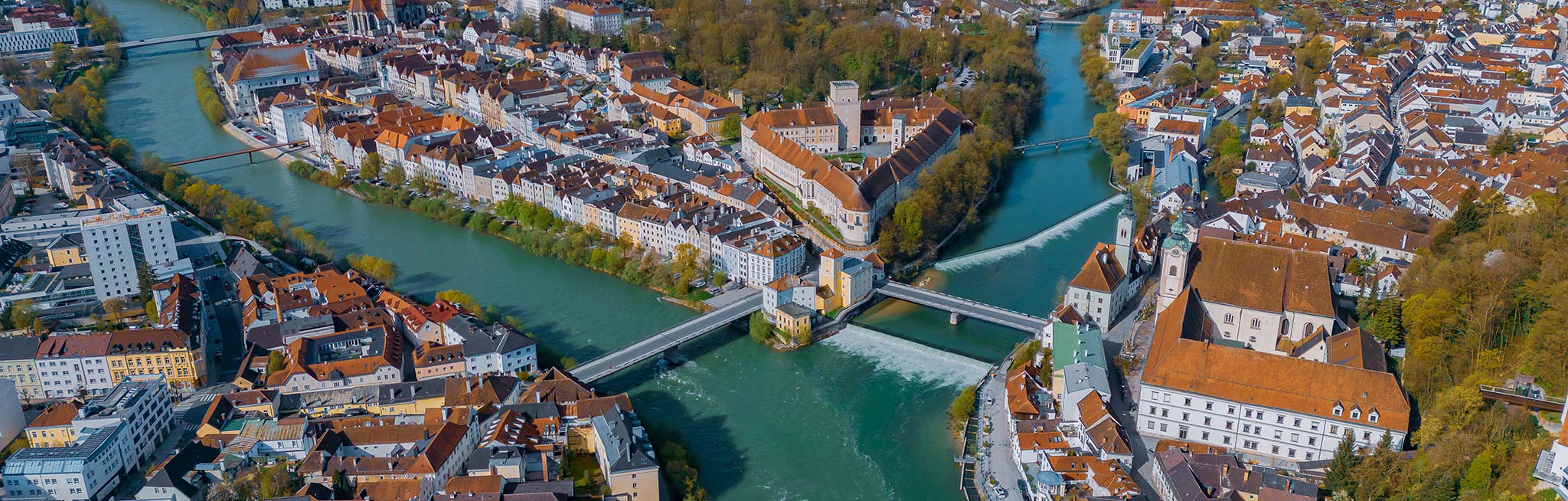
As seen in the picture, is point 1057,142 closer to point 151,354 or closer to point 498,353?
point 498,353

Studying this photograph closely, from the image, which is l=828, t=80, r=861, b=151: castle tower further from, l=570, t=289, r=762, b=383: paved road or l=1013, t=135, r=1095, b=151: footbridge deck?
l=570, t=289, r=762, b=383: paved road

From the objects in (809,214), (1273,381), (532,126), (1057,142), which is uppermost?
(1273,381)

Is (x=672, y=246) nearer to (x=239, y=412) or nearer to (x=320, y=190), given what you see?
(x=239, y=412)

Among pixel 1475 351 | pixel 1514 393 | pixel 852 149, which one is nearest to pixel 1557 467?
pixel 1514 393

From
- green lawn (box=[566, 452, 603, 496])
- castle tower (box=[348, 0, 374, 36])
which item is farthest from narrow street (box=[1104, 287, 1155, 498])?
castle tower (box=[348, 0, 374, 36])

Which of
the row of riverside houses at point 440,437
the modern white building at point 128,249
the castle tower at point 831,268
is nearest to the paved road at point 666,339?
the row of riverside houses at point 440,437

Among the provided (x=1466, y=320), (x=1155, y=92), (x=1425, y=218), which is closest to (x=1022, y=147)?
(x=1155, y=92)
